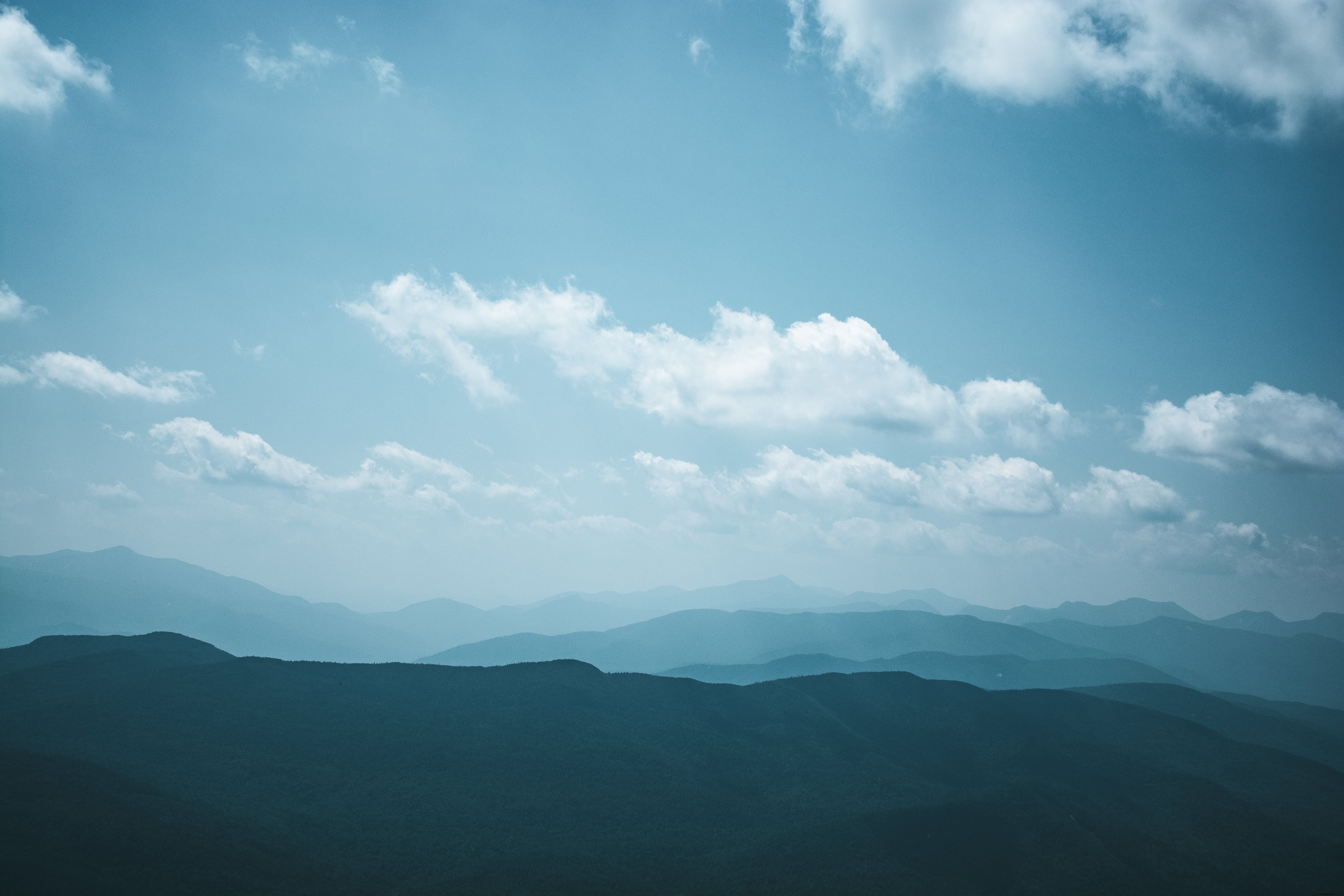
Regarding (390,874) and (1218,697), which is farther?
(1218,697)

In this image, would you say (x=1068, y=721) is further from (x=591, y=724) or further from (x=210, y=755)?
(x=210, y=755)

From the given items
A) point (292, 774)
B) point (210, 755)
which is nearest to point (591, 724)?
point (292, 774)

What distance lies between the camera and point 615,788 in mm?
86188

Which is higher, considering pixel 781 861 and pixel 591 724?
pixel 591 724

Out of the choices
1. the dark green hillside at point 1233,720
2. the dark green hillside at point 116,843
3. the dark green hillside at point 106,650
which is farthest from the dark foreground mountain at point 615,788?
the dark green hillside at point 1233,720

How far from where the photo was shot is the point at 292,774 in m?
77.4

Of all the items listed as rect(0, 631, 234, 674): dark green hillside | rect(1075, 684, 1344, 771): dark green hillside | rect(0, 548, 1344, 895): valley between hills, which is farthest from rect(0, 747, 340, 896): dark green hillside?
rect(1075, 684, 1344, 771): dark green hillside

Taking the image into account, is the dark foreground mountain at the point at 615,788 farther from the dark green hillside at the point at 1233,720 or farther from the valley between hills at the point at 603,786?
the dark green hillside at the point at 1233,720

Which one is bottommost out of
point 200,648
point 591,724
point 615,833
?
point 615,833

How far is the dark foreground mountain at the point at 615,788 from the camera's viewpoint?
194ft

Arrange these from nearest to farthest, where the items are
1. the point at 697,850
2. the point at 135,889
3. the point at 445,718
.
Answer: the point at 135,889
the point at 697,850
the point at 445,718

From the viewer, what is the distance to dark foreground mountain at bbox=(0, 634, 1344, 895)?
194 feet

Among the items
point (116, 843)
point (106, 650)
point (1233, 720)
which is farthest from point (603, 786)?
point (1233, 720)

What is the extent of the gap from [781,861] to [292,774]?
5656cm
